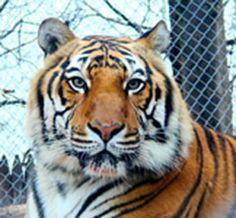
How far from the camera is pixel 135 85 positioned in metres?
2.42

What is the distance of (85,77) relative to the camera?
239 centimetres

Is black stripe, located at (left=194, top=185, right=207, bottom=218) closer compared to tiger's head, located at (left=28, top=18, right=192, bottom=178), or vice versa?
tiger's head, located at (left=28, top=18, right=192, bottom=178)

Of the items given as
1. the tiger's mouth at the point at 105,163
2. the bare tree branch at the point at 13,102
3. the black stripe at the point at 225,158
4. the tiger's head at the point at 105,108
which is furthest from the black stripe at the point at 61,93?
the bare tree branch at the point at 13,102

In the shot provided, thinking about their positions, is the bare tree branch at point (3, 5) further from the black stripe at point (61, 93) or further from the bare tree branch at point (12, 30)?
the black stripe at point (61, 93)

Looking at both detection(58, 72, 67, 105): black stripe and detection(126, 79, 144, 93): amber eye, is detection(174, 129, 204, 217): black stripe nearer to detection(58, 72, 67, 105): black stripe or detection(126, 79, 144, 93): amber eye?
detection(126, 79, 144, 93): amber eye

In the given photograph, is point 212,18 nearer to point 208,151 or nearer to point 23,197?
point 23,197

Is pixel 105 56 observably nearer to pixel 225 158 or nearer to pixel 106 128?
pixel 106 128

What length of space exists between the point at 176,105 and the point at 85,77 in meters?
0.31

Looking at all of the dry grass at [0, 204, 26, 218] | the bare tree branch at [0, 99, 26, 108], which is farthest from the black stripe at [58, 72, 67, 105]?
the bare tree branch at [0, 99, 26, 108]

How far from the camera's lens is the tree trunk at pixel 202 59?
4.73 meters

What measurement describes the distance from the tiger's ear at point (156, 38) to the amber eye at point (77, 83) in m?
0.31

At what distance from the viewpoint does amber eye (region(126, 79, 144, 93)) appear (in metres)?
2.40

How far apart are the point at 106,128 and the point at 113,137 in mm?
34

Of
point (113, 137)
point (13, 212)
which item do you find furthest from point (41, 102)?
point (13, 212)
